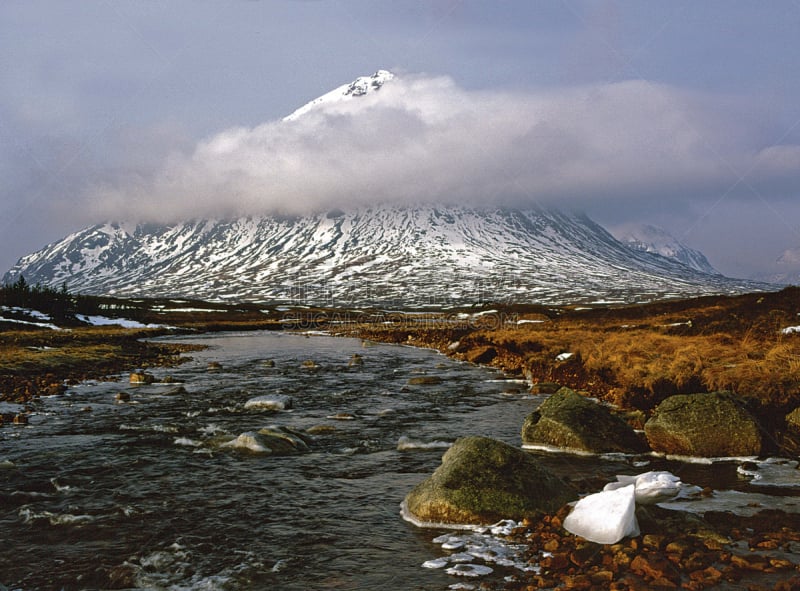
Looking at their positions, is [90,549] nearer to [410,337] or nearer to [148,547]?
[148,547]

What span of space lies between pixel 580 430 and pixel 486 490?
5085 millimetres

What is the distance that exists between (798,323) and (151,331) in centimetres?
Result: 6710

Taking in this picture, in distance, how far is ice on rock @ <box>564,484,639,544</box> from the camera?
8312mm

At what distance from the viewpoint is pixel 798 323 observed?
Answer: 89.3 ft

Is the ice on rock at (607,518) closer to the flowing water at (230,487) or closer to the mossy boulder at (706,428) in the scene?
the flowing water at (230,487)

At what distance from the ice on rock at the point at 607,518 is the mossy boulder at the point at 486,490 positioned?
2.81ft

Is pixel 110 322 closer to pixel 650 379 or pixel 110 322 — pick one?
pixel 110 322

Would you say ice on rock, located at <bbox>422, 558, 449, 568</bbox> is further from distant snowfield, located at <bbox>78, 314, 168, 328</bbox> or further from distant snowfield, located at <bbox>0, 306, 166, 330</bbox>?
distant snowfield, located at <bbox>78, 314, 168, 328</bbox>

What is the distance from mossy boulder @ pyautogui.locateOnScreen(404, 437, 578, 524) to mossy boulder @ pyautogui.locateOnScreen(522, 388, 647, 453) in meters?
3.53

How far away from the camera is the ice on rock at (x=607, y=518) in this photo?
8.31 m

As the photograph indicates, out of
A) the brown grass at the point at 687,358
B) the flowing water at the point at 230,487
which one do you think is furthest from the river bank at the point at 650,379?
the flowing water at the point at 230,487

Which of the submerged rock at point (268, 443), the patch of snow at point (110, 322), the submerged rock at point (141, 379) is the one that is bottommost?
the submerged rock at point (268, 443)

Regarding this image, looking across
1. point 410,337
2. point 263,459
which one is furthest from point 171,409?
point 410,337

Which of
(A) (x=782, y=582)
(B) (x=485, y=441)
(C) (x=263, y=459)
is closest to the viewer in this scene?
(A) (x=782, y=582)
